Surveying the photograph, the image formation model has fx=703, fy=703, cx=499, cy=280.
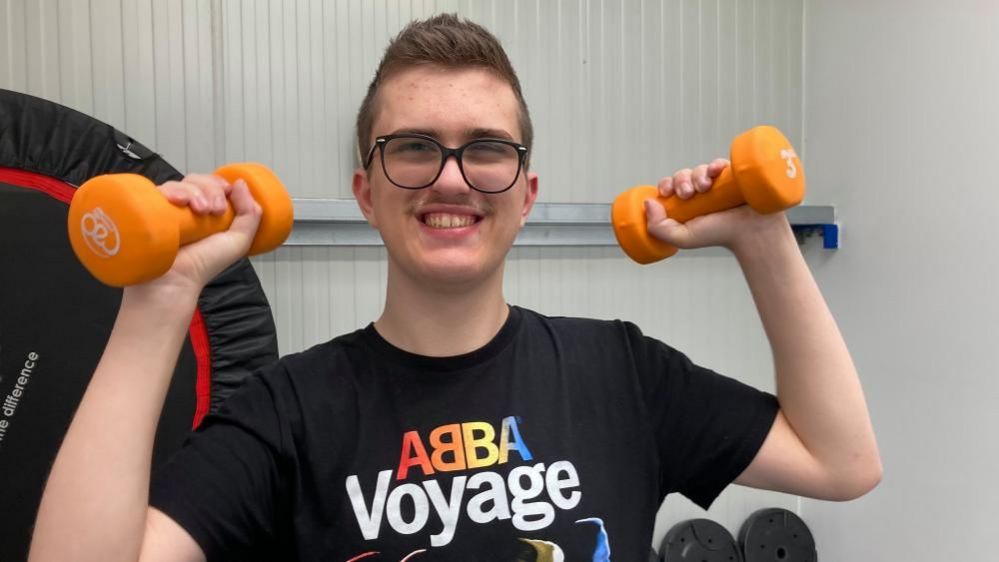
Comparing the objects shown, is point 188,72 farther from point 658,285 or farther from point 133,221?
point 658,285

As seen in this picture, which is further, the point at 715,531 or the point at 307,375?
the point at 715,531

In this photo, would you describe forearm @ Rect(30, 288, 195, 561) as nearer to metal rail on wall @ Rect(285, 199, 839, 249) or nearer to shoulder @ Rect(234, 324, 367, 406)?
shoulder @ Rect(234, 324, 367, 406)

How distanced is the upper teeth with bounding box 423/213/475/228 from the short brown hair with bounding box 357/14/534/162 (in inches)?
6.4

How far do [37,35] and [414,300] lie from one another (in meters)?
1.52

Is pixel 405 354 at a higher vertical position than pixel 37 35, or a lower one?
lower

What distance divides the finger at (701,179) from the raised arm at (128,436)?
58cm

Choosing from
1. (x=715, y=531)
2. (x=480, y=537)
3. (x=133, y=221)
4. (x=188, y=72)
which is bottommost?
(x=715, y=531)

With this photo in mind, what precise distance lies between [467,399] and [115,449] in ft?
1.25

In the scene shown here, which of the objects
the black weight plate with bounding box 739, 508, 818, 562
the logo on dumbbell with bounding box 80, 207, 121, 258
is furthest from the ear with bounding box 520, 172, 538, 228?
the black weight plate with bounding box 739, 508, 818, 562

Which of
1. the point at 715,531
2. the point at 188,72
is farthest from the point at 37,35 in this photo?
the point at 715,531

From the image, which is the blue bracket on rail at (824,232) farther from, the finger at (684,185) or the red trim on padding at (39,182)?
the red trim on padding at (39,182)

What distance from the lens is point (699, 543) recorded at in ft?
7.45

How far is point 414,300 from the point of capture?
0.90 metres

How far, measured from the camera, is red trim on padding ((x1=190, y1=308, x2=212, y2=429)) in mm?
1641
